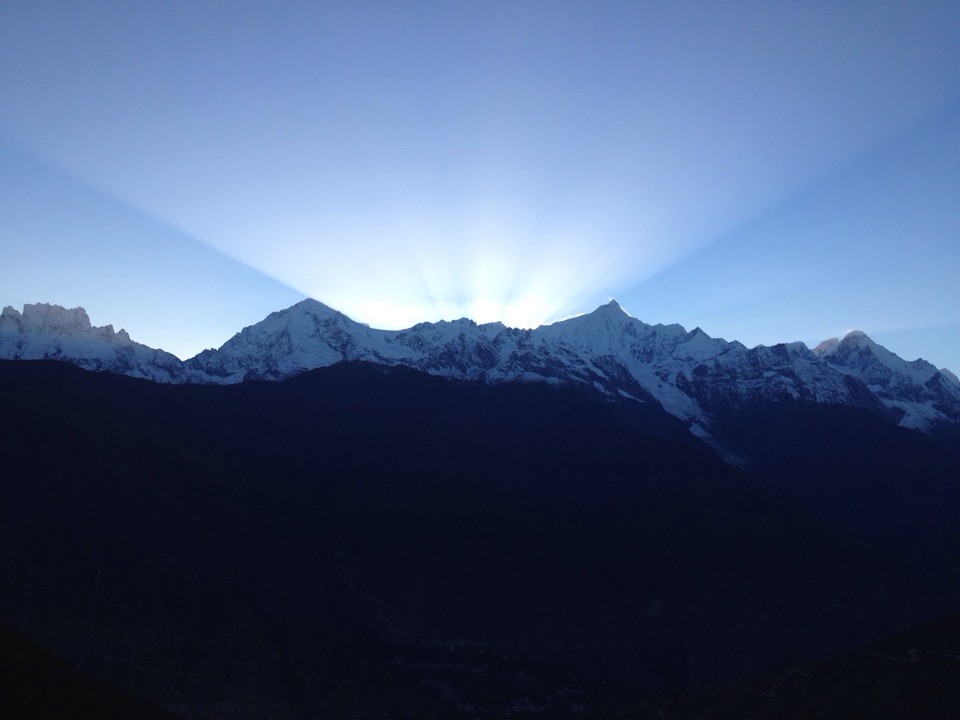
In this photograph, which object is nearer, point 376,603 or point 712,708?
point 712,708

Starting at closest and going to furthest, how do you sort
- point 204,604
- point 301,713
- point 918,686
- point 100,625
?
point 918,686 < point 301,713 < point 100,625 < point 204,604

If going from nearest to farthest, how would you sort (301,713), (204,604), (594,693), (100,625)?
(301,713), (594,693), (100,625), (204,604)

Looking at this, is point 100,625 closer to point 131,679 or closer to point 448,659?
point 131,679

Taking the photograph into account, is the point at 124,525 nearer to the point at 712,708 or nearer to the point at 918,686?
the point at 712,708

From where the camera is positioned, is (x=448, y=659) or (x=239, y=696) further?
(x=448, y=659)

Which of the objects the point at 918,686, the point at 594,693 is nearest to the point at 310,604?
the point at 594,693

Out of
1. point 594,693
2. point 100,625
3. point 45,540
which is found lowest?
point 594,693

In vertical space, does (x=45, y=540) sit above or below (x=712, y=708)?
above

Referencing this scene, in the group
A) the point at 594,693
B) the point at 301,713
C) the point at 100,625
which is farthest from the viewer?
the point at 100,625

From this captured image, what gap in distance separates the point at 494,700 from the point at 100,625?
78143mm

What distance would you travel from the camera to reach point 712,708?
104 meters

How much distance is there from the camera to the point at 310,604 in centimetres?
19175

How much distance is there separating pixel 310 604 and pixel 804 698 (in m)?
123

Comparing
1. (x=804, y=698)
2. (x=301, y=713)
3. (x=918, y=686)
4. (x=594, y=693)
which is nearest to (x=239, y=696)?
(x=301, y=713)
